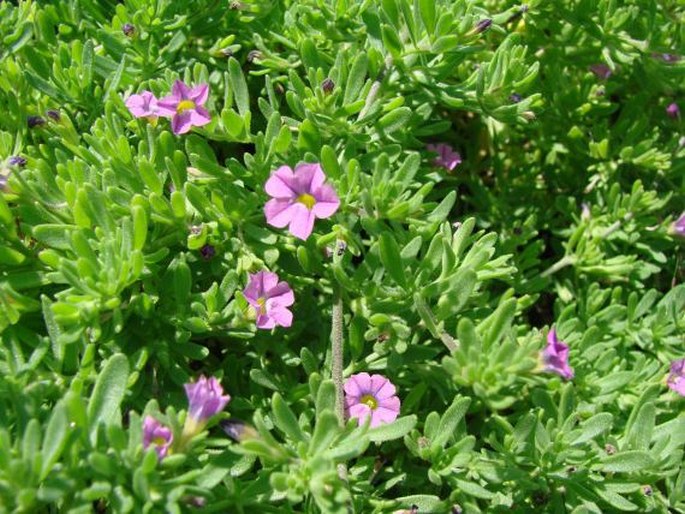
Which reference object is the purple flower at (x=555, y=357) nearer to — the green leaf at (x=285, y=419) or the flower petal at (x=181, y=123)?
the green leaf at (x=285, y=419)

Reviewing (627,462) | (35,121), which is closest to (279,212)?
(35,121)

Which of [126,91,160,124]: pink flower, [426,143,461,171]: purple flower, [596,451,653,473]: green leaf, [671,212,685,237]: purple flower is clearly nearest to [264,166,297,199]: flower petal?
[126,91,160,124]: pink flower

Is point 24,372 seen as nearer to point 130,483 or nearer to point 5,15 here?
point 130,483

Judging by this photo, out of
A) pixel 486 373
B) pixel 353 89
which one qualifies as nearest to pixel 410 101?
pixel 353 89

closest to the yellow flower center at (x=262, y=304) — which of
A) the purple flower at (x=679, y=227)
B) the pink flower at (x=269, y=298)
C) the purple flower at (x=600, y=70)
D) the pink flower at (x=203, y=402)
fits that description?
the pink flower at (x=269, y=298)

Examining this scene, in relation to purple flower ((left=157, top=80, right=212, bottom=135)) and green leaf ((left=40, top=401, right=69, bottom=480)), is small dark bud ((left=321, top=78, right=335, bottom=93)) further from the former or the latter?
green leaf ((left=40, top=401, right=69, bottom=480))

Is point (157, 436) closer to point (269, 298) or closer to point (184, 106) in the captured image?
point (269, 298)
